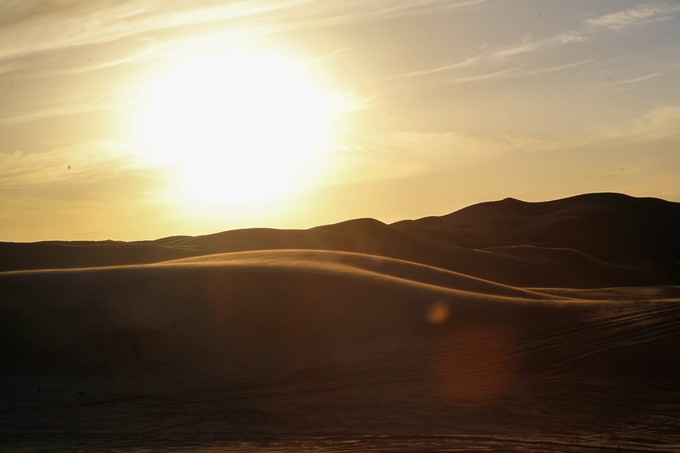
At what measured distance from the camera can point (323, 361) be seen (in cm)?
2006

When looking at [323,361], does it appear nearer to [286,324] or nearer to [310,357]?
[310,357]

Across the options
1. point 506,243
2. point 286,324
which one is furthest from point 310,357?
point 506,243

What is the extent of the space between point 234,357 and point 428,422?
641 cm

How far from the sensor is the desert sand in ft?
47.7

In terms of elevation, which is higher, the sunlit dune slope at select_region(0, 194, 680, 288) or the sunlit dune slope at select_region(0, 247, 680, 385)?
the sunlit dune slope at select_region(0, 194, 680, 288)

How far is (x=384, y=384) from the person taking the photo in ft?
59.5

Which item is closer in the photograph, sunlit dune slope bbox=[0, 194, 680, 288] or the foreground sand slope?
the foreground sand slope

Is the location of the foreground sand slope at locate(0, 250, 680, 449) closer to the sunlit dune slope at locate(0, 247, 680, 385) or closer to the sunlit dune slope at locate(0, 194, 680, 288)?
the sunlit dune slope at locate(0, 247, 680, 385)

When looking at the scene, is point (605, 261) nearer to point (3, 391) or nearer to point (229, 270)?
point (229, 270)

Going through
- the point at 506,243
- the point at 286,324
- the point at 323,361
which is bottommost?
the point at 323,361

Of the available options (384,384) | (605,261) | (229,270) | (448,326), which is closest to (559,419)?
(384,384)

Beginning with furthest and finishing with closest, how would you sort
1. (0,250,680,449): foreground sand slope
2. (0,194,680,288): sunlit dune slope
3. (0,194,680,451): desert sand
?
(0,194,680,288): sunlit dune slope, (0,250,680,449): foreground sand slope, (0,194,680,451): desert sand

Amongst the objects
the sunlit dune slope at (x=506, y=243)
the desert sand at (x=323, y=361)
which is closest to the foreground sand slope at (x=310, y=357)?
the desert sand at (x=323, y=361)

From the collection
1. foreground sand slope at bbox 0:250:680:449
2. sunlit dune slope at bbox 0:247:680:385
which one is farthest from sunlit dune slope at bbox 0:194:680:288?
foreground sand slope at bbox 0:250:680:449
